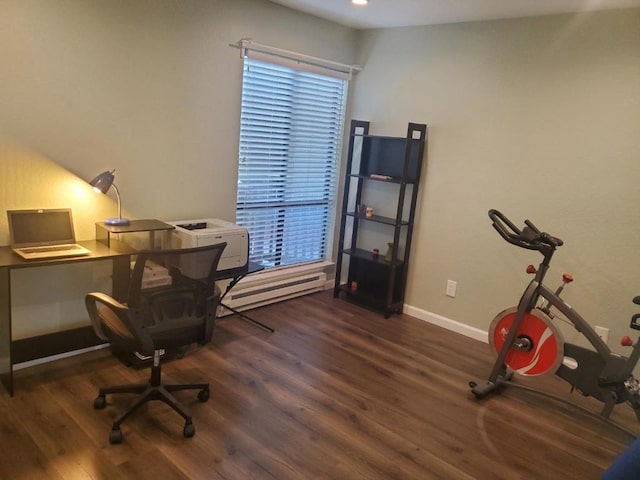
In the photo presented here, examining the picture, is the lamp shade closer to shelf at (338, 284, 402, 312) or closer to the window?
the window

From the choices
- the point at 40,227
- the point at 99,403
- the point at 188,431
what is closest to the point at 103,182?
the point at 40,227

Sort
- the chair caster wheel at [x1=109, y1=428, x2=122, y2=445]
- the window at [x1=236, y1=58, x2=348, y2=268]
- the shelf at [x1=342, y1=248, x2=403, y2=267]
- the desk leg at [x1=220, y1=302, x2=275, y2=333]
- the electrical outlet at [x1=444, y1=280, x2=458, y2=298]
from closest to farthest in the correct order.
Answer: the chair caster wheel at [x1=109, y1=428, x2=122, y2=445] → the desk leg at [x1=220, y1=302, x2=275, y2=333] → the window at [x1=236, y1=58, x2=348, y2=268] → the electrical outlet at [x1=444, y1=280, x2=458, y2=298] → the shelf at [x1=342, y1=248, x2=403, y2=267]

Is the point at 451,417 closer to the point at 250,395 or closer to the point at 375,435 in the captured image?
the point at 375,435

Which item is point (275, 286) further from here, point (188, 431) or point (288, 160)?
point (188, 431)

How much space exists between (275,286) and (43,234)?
1902mm

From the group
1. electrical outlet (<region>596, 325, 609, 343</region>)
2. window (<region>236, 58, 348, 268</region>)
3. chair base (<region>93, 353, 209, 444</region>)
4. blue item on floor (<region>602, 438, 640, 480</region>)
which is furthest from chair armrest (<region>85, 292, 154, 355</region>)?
electrical outlet (<region>596, 325, 609, 343</region>)

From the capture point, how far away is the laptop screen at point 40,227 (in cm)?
270

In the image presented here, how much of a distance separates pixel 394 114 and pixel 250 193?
56.3 inches

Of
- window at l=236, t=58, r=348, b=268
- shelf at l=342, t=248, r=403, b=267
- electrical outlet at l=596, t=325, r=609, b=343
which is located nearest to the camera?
electrical outlet at l=596, t=325, r=609, b=343

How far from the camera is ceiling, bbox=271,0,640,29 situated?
3.07 meters

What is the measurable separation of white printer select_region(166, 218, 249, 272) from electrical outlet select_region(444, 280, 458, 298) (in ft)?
5.55

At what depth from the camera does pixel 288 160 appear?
4172mm

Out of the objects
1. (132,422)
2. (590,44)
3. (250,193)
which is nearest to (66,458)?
(132,422)

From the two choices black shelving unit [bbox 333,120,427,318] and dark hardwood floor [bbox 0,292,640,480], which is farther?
black shelving unit [bbox 333,120,427,318]
